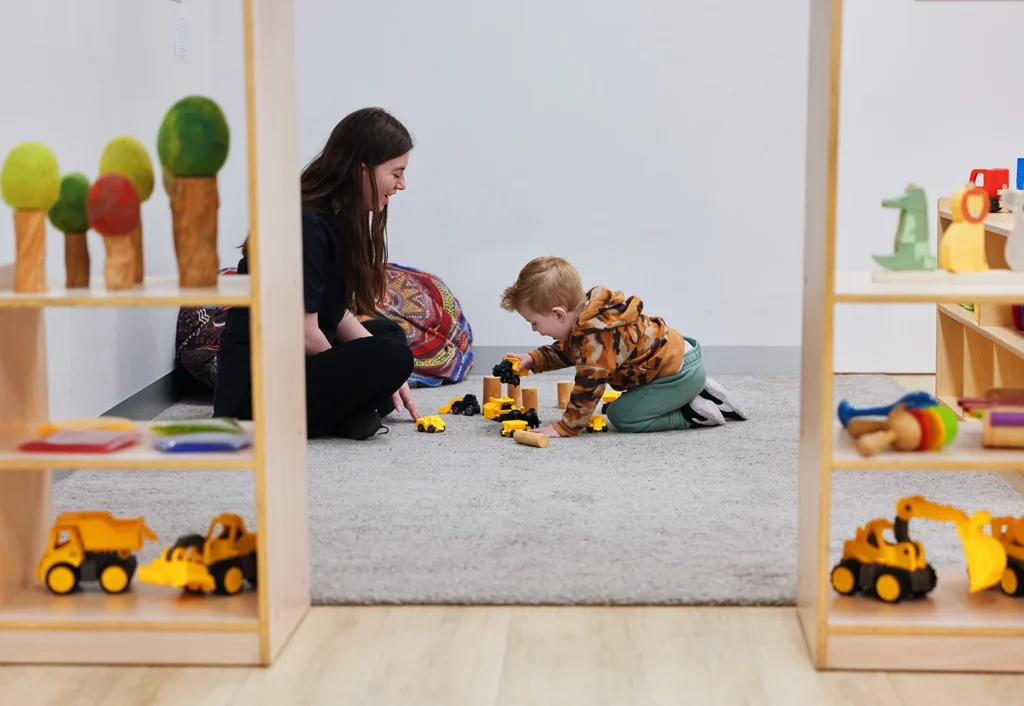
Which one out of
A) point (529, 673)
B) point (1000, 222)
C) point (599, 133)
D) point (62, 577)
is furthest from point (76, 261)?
point (599, 133)

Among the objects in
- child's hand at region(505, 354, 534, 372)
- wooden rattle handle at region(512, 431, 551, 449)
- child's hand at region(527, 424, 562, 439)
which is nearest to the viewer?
wooden rattle handle at region(512, 431, 551, 449)

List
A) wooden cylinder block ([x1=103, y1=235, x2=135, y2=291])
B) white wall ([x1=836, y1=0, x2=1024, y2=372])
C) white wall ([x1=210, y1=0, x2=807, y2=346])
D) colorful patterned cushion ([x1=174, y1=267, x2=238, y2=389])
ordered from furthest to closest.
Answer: white wall ([x1=210, y1=0, x2=807, y2=346])
white wall ([x1=836, y1=0, x2=1024, y2=372])
colorful patterned cushion ([x1=174, y1=267, x2=238, y2=389])
wooden cylinder block ([x1=103, y1=235, x2=135, y2=291])

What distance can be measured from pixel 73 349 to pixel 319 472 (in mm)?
777

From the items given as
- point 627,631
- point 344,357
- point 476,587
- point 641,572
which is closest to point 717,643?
point 627,631

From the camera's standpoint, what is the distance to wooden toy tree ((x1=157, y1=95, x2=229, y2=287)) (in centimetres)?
189

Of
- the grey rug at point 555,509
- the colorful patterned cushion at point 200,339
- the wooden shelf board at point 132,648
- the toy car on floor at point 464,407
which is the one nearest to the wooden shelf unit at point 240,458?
the wooden shelf board at point 132,648

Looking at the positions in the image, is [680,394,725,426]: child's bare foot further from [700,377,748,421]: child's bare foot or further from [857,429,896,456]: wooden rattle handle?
A: [857,429,896,456]: wooden rattle handle

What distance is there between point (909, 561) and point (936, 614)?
0.30 ft

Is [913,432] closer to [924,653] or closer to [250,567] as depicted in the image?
[924,653]

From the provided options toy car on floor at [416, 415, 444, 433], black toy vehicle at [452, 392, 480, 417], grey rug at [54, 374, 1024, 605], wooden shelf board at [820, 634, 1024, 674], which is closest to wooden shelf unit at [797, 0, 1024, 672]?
wooden shelf board at [820, 634, 1024, 674]

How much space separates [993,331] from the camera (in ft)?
11.3

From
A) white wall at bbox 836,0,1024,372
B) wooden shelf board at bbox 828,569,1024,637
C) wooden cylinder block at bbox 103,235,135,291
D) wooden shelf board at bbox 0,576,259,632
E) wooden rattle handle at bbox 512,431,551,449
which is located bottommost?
wooden shelf board at bbox 0,576,259,632

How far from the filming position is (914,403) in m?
1.99

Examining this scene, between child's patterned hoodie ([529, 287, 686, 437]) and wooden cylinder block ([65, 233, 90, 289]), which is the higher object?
wooden cylinder block ([65, 233, 90, 289])
